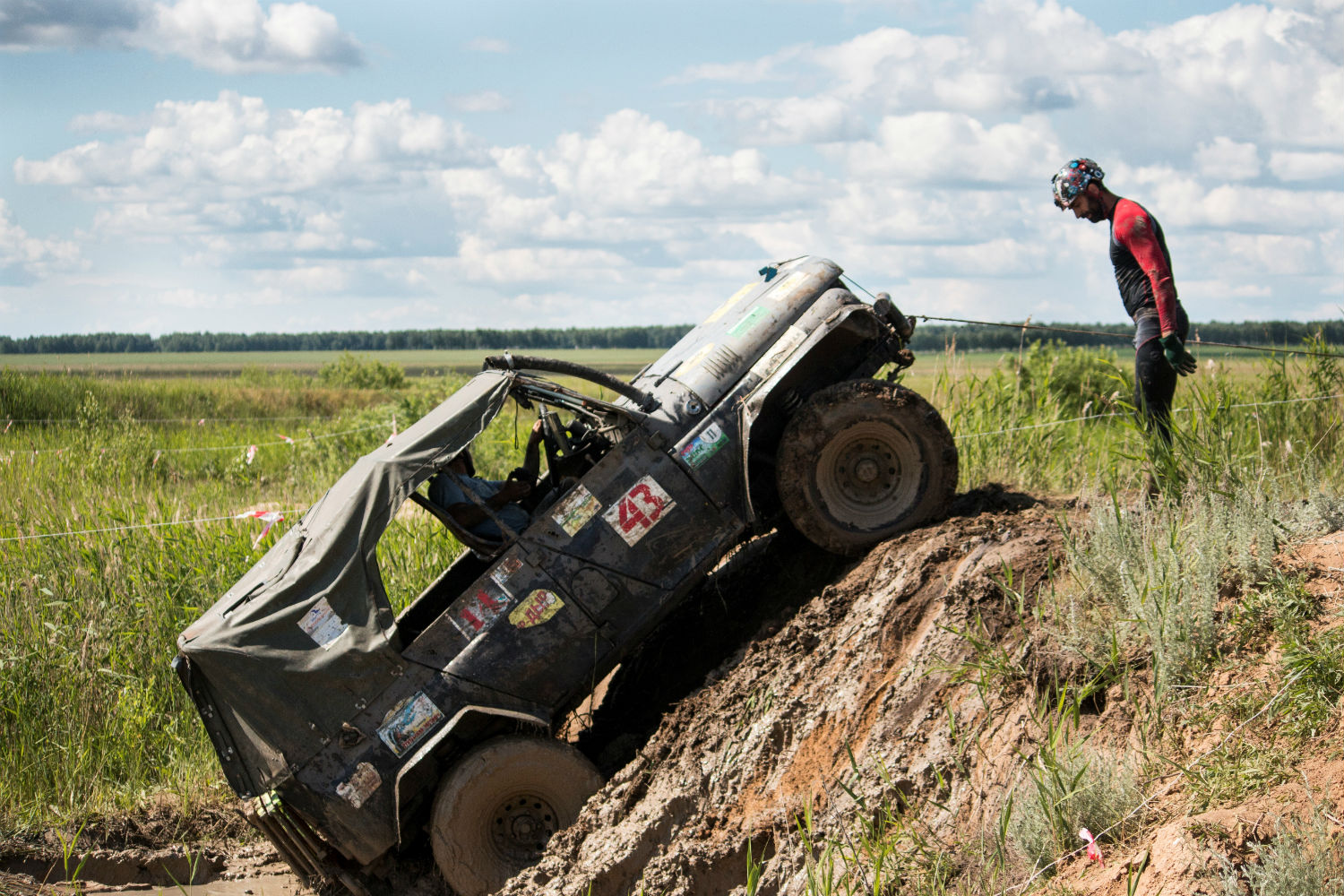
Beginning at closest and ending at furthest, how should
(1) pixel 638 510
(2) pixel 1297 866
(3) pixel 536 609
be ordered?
(2) pixel 1297 866 → (3) pixel 536 609 → (1) pixel 638 510

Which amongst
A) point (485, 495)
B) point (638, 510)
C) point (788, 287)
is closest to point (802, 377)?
point (788, 287)

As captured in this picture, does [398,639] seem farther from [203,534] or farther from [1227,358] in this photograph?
[1227,358]

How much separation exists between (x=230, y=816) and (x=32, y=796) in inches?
58.6

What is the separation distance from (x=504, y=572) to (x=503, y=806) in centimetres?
127

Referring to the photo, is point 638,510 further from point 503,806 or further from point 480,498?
point 503,806

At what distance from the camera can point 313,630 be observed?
18.5 feet

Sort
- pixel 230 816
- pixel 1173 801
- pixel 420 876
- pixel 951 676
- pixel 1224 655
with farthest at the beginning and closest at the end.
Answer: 1. pixel 230 816
2. pixel 420 876
3. pixel 951 676
4. pixel 1224 655
5. pixel 1173 801

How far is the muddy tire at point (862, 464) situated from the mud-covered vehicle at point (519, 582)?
0.01 metres

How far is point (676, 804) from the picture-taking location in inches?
223

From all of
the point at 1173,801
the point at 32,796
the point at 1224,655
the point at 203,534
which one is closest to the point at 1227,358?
the point at 1224,655

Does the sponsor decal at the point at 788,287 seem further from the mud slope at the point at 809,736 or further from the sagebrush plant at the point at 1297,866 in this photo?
the sagebrush plant at the point at 1297,866

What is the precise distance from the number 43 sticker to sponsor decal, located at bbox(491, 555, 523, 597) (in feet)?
1.91

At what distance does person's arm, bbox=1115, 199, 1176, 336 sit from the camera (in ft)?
21.6

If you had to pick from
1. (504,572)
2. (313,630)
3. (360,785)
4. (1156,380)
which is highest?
(1156,380)
